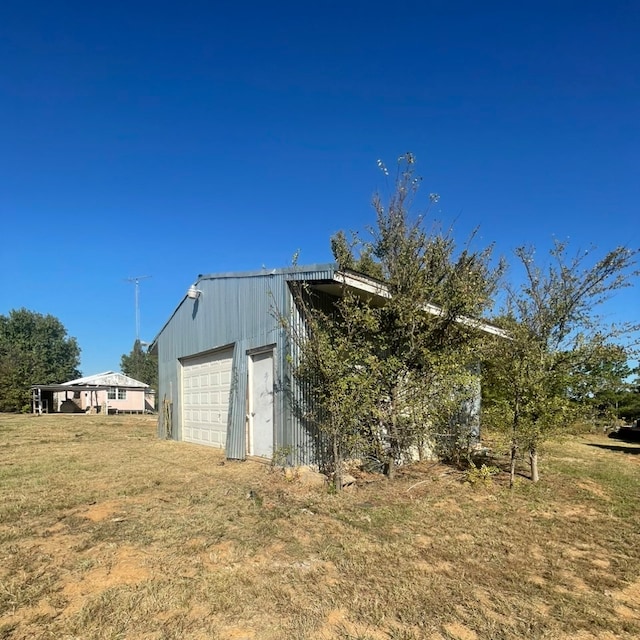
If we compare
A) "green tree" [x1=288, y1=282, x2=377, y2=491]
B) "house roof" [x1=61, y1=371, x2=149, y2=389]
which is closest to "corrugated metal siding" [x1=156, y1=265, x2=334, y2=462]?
"green tree" [x1=288, y1=282, x2=377, y2=491]

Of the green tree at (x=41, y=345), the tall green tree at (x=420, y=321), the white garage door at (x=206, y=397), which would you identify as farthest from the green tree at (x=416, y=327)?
the green tree at (x=41, y=345)

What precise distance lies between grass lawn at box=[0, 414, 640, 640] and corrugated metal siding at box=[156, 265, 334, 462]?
1.05 metres

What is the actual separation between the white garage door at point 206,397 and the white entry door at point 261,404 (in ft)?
5.51

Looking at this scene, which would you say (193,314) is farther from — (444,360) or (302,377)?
(444,360)

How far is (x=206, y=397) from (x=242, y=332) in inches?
131

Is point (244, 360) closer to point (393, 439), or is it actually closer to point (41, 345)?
point (393, 439)

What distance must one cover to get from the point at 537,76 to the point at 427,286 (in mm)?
5561

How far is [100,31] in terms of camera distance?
8.82m

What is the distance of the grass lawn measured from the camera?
9.26 ft

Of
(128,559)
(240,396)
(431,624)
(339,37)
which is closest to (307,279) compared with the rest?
(240,396)

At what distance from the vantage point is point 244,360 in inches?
363

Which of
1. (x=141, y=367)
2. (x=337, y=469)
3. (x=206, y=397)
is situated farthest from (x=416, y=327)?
(x=141, y=367)

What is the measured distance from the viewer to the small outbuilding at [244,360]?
7387mm

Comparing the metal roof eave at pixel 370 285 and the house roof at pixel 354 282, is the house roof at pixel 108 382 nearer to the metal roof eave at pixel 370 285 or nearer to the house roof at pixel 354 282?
the house roof at pixel 354 282
